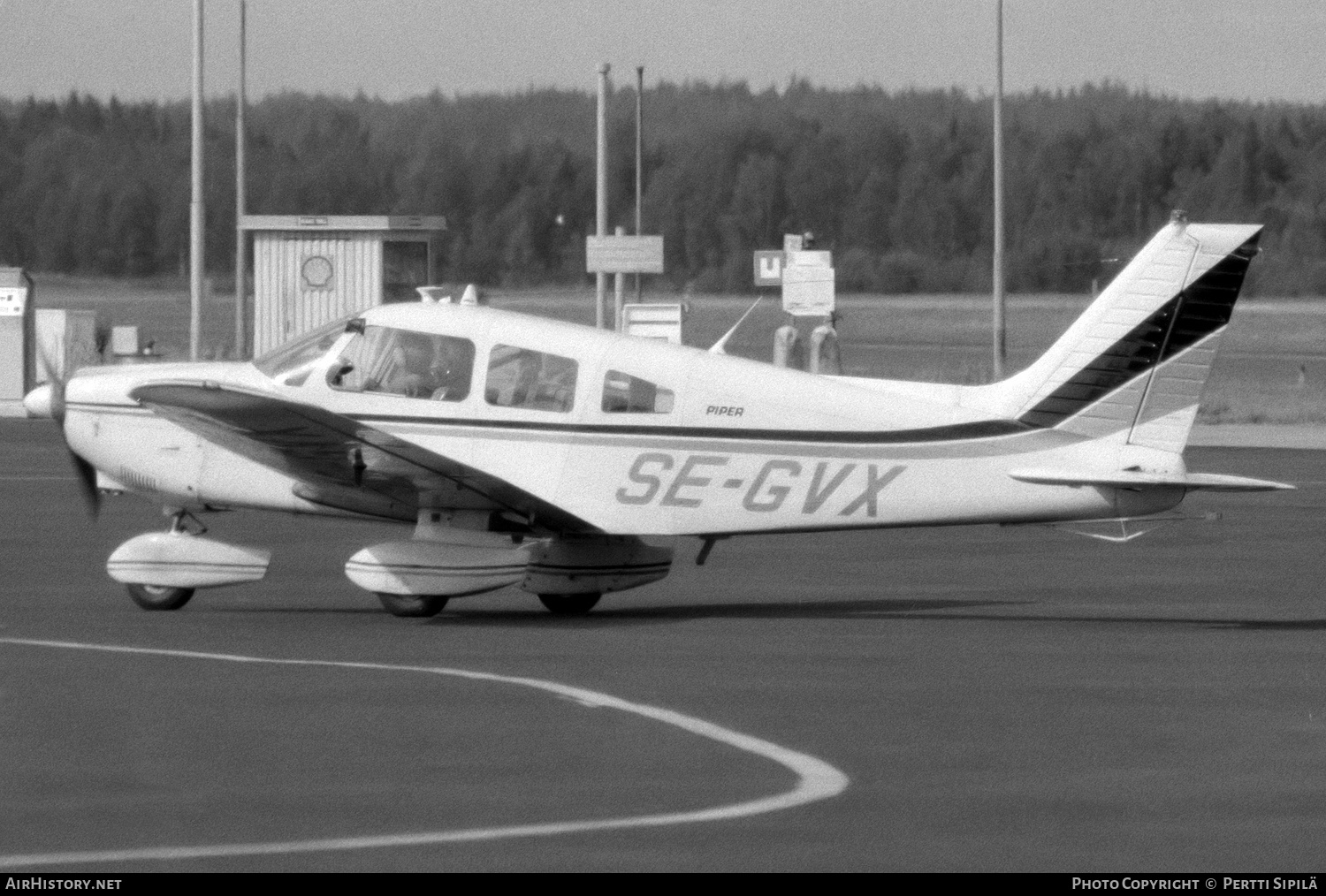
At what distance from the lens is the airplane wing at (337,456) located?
12.7 meters

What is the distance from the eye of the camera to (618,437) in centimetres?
1326

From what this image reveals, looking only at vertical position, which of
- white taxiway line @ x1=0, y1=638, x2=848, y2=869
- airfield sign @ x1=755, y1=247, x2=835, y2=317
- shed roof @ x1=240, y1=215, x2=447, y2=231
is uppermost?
shed roof @ x1=240, y1=215, x2=447, y2=231

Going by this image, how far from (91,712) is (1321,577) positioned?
31.2ft

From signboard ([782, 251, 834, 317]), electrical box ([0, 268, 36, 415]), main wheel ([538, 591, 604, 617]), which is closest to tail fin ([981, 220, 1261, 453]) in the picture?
main wheel ([538, 591, 604, 617])

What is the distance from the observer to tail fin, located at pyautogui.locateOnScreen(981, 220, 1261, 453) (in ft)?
42.7

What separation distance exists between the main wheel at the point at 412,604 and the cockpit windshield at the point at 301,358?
1.43 metres

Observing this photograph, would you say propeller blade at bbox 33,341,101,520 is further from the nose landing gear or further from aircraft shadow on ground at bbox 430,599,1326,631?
aircraft shadow on ground at bbox 430,599,1326,631

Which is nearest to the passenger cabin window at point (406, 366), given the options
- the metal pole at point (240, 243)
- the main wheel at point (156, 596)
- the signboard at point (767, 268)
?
the main wheel at point (156, 596)

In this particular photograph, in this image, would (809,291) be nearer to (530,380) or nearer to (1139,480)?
(530,380)

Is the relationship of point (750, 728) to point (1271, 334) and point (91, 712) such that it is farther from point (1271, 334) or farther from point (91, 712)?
point (1271, 334)

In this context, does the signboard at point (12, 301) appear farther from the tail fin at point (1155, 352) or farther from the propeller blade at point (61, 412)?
the tail fin at point (1155, 352)

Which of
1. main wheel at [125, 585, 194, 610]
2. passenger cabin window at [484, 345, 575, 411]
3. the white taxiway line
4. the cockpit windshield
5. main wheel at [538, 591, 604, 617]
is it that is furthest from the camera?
main wheel at [538, 591, 604, 617]

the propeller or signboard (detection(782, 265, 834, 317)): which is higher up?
signboard (detection(782, 265, 834, 317))

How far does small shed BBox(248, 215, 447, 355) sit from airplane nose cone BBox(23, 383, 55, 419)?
20.8m
